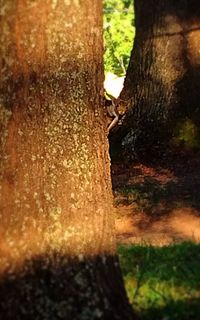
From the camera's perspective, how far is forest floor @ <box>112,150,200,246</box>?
746 centimetres

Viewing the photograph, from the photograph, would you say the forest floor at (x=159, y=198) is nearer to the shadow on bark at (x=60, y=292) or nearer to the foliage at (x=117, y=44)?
the shadow on bark at (x=60, y=292)

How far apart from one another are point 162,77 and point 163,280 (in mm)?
6025

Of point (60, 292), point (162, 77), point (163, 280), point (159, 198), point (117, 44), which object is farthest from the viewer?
point (117, 44)

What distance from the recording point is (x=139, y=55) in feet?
33.4

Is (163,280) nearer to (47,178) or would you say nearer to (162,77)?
(47,178)

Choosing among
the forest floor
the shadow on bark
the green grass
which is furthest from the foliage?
the shadow on bark

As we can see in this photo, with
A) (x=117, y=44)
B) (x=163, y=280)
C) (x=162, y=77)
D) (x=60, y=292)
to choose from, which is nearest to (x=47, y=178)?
(x=60, y=292)

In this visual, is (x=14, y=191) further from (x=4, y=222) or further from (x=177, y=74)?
(x=177, y=74)

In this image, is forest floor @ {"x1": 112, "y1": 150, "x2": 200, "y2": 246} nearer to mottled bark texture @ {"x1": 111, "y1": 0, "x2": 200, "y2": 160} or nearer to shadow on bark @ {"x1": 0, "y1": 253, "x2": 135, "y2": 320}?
mottled bark texture @ {"x1": 111, "y1": 0, "x2": 200, "y2": 160}

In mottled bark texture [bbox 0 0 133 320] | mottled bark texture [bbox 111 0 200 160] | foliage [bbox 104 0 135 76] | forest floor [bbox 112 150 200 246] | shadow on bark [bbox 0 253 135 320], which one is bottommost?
foliage [bbox 104 0 135 76]

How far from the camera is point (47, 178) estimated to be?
3740 mm

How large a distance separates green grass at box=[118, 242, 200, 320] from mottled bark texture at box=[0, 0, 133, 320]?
14.7 inches

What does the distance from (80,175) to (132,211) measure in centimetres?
436

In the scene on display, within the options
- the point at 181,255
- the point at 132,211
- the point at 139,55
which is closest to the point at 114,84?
the point at 139,55
